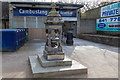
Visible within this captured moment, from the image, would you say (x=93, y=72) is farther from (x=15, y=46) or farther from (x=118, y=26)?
(x=118, y=26)

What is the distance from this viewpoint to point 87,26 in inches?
912

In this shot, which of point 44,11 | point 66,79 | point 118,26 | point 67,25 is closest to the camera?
point 66,79

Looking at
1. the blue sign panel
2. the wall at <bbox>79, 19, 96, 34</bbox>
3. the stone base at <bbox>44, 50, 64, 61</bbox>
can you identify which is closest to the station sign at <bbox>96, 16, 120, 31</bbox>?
the wall at <bbox>79, 19, 96, 34</bbox>

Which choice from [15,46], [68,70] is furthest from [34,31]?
[68,70]

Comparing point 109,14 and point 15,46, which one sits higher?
point 109,14

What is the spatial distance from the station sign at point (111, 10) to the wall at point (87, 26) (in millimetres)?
3248

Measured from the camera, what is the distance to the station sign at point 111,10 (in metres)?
16.1

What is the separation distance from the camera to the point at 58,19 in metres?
6.35

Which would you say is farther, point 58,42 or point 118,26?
point 118,26

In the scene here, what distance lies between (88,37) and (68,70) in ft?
47.5

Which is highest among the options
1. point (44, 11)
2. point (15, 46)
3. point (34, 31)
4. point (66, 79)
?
point (44, 11)

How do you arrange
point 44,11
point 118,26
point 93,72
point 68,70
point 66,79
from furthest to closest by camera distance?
point 44,11 → point 118,26 → point 93,72 → point 68,70 → point 66,79

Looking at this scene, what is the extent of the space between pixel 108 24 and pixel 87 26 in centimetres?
530

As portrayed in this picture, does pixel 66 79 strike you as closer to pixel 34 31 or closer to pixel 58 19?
pixel 58 19
